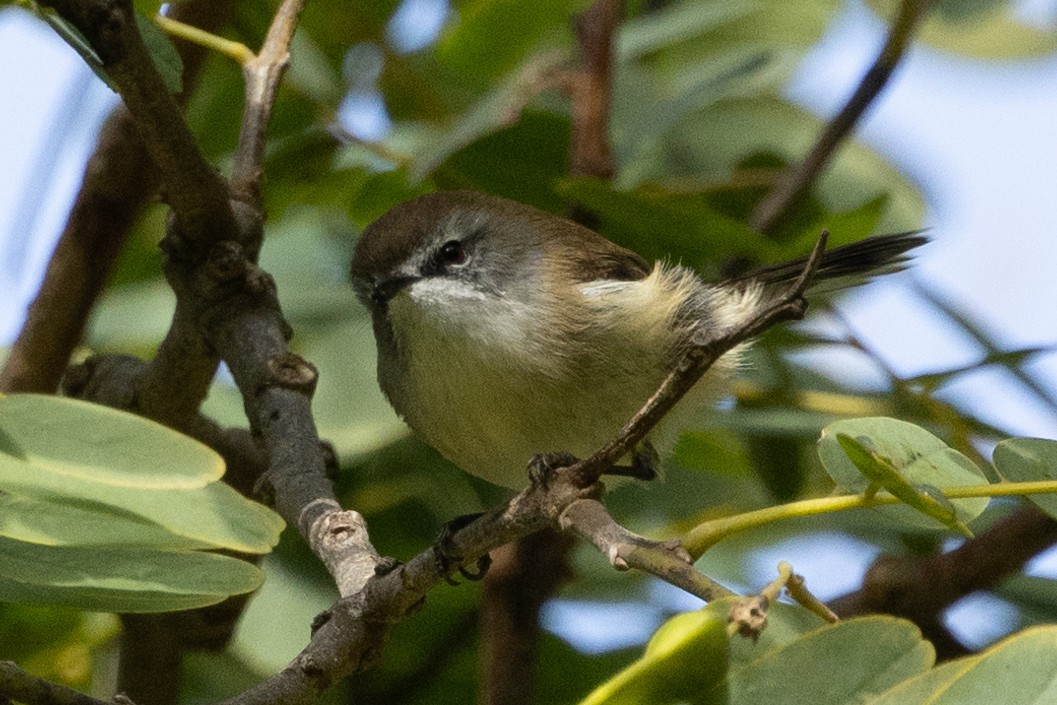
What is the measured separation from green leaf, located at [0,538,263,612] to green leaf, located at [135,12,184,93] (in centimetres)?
78

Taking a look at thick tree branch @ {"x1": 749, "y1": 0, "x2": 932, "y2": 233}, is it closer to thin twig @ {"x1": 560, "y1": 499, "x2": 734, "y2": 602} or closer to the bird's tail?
the bird's tail

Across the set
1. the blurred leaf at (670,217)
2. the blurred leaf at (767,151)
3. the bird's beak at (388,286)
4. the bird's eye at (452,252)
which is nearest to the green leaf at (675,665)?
the blurred leaf at (670,217)

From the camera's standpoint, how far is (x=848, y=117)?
283cm

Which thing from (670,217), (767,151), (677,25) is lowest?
(670,217)

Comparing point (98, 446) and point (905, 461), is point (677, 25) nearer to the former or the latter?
point (905, 461)

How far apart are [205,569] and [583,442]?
1.28m

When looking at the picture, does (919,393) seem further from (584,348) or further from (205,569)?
(205,569)

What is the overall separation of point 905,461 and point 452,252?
5.60ft

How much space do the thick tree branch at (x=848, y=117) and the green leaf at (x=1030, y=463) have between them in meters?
1.55

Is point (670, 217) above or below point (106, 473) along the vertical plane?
above

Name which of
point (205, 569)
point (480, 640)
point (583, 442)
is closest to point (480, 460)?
point (583, 442)

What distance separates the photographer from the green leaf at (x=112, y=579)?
4.43ft

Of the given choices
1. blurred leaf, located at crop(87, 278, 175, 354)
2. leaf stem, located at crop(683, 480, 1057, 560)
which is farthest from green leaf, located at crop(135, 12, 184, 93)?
blurred leaf, located at crop(87, 278, 175, 354)

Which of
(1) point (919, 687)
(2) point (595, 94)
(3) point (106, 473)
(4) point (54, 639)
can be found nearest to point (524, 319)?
(2) point (595, 94)
